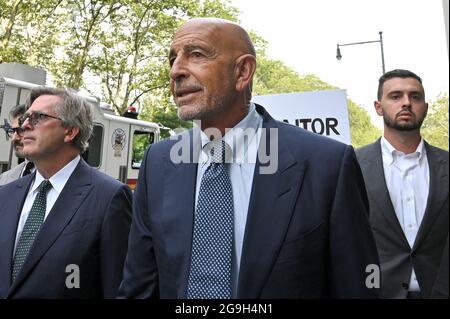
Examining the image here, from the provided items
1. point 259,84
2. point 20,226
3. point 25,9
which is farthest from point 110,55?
point 259,84

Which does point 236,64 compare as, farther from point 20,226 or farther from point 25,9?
point 25,9

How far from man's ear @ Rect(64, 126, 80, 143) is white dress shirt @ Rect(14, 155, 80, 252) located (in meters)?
0.15

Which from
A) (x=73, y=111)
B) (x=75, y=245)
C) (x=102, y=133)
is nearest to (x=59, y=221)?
(x=75, y=245)

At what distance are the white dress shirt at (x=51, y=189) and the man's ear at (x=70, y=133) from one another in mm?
147

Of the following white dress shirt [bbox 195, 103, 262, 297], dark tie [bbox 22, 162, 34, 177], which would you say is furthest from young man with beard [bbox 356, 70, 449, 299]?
dark tie [bbox 22, 162, 34, 177]

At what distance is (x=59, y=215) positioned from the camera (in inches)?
92.2

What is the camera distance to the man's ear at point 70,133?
2779 mm

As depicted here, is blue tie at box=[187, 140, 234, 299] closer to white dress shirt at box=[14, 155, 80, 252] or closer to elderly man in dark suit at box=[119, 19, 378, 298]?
elderly man in dark suit at box=[119, 19, 378, 298]

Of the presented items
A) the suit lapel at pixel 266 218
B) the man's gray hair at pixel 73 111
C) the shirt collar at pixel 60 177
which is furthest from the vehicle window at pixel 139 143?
the suit lapel at pixel 266 218

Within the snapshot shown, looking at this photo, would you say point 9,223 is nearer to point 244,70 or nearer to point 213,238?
point 213,238

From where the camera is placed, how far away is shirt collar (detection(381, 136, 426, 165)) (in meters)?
2.62

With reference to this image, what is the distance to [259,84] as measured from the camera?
41.1 metres

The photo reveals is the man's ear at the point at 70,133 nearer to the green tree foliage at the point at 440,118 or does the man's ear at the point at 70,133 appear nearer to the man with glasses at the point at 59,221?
the man with glasses at the point at 59,221
